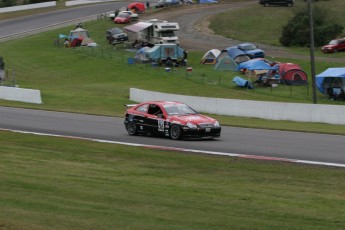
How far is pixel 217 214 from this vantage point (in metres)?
12.3

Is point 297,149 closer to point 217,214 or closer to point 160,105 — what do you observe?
point 160,105

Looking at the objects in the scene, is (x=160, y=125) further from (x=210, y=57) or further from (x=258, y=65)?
(x=210, y=57)

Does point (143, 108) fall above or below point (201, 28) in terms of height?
above

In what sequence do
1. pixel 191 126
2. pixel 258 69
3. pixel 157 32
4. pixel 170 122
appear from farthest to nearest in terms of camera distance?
pixel 157 32 → pixel 258 69 → pixel 170 122 → pixel 191 126

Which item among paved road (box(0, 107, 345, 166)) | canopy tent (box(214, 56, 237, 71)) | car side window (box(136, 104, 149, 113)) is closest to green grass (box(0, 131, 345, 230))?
paved road (box(0, 107, 345, 166))

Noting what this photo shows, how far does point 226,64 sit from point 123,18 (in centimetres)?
3042

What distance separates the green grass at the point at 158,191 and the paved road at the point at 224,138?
217cm

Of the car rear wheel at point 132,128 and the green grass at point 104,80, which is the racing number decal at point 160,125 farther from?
the green grass at point 104,80

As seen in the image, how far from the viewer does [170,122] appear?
2542 cm

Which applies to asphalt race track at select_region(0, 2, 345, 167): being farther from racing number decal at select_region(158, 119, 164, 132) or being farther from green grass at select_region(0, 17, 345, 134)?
green grass at select_region(0, 17, 345, 134)

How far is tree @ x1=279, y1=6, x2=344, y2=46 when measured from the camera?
240 feet

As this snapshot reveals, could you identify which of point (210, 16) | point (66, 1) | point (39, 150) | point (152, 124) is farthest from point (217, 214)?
point (66, 1)

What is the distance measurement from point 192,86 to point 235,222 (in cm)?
4106

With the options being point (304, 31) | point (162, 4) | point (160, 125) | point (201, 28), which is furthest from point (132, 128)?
point (162, 4)
